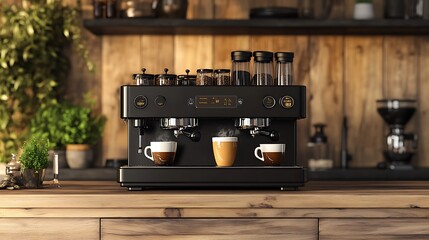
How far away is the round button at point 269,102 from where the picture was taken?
271 cm

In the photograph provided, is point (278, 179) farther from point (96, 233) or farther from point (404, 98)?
point (404, 98)

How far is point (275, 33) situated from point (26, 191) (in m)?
1.91

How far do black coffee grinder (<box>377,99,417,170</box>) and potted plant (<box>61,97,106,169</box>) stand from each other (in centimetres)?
139

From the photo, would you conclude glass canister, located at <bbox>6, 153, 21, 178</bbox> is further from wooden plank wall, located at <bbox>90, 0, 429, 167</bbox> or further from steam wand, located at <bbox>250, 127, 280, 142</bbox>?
wooden plank wall, located at <bbox>90, 0, 429, 167</bbox>

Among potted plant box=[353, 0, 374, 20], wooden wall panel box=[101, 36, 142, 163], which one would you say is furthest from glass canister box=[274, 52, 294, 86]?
wooden wall panel box=[101, 36, 142, 163]

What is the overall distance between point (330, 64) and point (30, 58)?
1.50 meters

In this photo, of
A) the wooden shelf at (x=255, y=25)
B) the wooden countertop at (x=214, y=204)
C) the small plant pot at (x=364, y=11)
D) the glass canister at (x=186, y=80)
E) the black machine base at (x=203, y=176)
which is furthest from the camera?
the small plant pot at (x=364, y=11)

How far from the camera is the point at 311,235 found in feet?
8.29

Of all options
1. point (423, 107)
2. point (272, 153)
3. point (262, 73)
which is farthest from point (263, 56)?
point (423, 107)

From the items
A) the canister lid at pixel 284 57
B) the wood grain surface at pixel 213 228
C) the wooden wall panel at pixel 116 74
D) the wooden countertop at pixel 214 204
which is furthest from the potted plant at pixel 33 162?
the wooden wall panel at pixel 116 74

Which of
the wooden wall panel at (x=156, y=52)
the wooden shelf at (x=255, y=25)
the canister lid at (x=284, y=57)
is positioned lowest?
the canister lid at (x=284, y=57)

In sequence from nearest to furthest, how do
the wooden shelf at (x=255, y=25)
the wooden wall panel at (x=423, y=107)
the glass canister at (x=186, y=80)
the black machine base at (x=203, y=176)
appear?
the black machine base at (x=203, y=176), the glass canister at (x=186, y=80), the wooden shelf at (x=255, y=25), the wooden wall panel at (x=423, y=107)

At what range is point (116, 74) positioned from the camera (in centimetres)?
423

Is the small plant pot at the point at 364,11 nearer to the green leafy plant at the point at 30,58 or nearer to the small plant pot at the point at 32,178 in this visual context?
the green leafy plant at the point at 30,58
